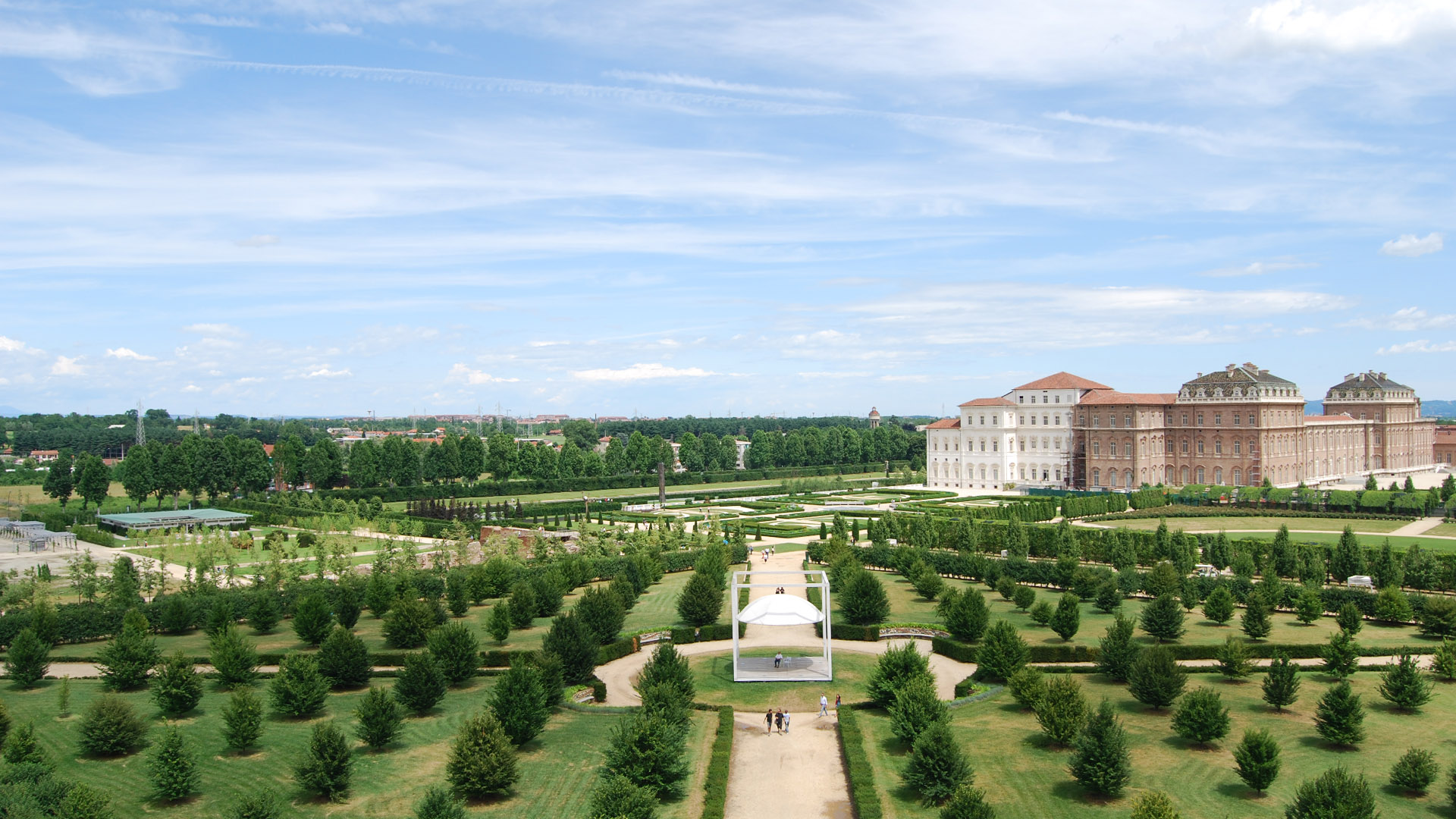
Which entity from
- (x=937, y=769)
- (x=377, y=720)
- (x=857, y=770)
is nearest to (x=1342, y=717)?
(x=937, y=769)

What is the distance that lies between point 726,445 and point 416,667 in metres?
91.6

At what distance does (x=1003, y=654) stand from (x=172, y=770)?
20.7 metres

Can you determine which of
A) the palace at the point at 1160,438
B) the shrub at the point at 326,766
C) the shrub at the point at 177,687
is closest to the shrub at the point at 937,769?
the shrub at the point at 326,766

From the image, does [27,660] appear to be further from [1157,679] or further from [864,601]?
[1157,679]

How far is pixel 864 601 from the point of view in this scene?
3628 centimetres

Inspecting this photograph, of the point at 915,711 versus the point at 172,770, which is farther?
the point at 915,711

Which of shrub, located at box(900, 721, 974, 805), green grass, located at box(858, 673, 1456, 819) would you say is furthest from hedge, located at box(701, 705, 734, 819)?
shrub, located at box(900, 721, 974, 805)

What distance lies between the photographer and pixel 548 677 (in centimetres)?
2583

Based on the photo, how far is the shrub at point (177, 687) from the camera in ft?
81.6

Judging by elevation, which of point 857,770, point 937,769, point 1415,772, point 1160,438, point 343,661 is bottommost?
point 857,770

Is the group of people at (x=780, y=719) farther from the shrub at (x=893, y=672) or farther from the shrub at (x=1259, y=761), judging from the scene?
the shrub at (x=1259, y=761)

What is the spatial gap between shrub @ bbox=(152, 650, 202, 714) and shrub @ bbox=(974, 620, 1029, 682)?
21.2 meters

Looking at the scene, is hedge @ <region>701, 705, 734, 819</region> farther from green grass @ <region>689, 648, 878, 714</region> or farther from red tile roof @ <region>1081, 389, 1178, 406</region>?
red tile roof @ <region>1081, 389, 1178, 406</region>

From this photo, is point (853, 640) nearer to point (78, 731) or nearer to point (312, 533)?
point (78, 731)
